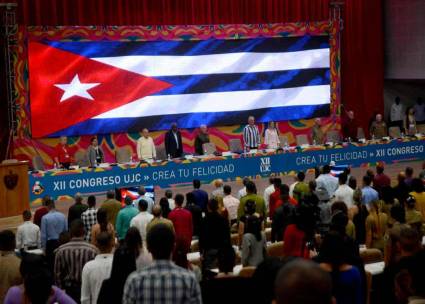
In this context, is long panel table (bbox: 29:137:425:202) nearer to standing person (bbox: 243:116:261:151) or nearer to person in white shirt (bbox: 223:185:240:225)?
standing person (bbox: 243:116:261:151)

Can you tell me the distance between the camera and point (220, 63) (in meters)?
17.3

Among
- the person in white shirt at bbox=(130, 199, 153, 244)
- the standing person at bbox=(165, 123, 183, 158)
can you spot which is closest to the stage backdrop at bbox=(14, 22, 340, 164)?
the standing person at bbox=(165, 123, 183, 158)

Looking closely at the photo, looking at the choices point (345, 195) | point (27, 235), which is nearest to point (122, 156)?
point (345, 195)

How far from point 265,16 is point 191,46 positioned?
226 cm

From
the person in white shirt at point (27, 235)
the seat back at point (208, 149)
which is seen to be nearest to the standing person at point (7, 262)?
the person in white shirt at point (27, 235)

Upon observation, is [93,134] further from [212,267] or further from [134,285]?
[134,285]

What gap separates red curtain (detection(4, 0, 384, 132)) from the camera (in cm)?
1587

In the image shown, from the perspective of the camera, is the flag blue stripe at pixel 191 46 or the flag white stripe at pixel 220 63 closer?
the flag blue stripe at pixel 191 46

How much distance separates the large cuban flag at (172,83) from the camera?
15.6 m

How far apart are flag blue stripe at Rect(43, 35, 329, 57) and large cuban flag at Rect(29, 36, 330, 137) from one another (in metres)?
0.02

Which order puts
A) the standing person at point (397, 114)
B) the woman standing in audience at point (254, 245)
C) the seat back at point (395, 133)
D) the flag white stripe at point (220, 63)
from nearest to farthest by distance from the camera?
the woman standing in audience at point (254, 245) < the flag white stripe at point (220, 63) < the seat back at point (395, 133) < the standing person at point (397, 114)

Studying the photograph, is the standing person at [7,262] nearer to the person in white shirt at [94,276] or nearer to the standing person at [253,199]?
the person in white shirt at [94,276]

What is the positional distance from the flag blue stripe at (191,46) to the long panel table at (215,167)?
10.6 feet

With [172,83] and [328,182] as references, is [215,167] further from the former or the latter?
[328,182]
